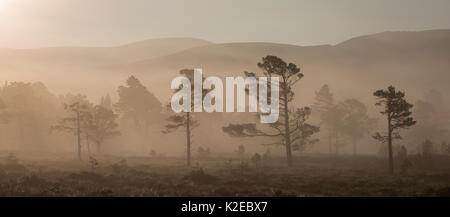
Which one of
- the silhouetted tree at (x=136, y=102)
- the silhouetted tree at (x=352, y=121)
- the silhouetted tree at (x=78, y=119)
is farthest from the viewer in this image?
the silhouetted tree at (x=136, y=102)

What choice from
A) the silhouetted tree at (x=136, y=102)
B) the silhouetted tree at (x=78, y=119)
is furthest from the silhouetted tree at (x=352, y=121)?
the silhouetted tree at (x=78, y=119)

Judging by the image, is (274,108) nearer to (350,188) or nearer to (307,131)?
(307,131)

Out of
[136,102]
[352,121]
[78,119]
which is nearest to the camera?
[78,119]

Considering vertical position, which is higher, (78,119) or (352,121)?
(78,119)

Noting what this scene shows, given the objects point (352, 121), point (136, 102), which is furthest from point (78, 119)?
point (352, 121)

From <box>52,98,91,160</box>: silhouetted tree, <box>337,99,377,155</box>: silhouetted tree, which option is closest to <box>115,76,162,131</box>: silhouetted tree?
<box>52,98,91,160</box>: silhouetted tree

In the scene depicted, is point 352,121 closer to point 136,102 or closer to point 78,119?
point 136,102

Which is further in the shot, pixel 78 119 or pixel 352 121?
pixel 352 121

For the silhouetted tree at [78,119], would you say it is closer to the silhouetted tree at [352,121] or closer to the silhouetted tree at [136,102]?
the silhouetted tree at [136,102]

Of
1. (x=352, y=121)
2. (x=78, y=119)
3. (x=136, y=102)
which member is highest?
(x=136, y=102)

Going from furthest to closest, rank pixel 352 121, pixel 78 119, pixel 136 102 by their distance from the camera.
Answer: pixel 136 102
pixel 352 121
pixel 78 119

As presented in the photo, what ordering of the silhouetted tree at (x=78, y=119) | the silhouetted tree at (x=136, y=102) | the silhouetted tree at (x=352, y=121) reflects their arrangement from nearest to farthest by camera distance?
the silhouetted tree at (x=78, y=119)
the silhouetted tree at (x=352, y=121)
the silhouetted tree at (x=136, y=102)
